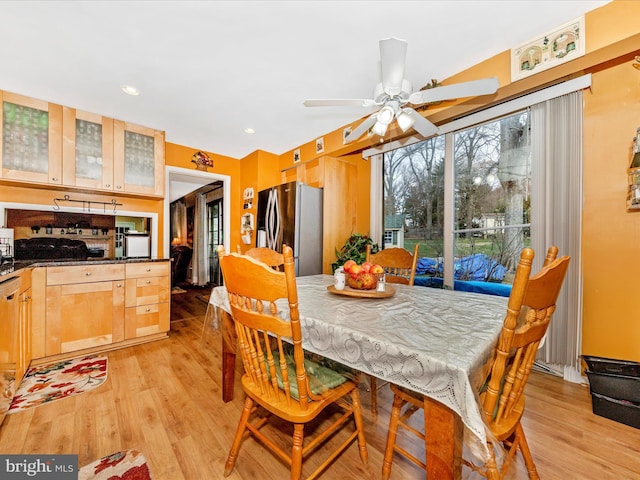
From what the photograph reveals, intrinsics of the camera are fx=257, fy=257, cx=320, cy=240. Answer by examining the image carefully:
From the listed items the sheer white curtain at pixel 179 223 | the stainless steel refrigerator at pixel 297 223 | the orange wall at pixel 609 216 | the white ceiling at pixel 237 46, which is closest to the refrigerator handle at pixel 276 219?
the stainless steel refrigerator at pixel 297 223

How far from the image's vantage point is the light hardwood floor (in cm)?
126

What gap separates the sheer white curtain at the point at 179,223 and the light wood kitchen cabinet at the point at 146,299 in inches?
194

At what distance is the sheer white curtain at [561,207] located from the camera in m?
2.01

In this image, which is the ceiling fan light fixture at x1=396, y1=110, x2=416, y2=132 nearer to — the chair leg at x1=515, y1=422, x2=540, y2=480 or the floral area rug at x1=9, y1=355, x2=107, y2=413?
the chair leg at x1=515, y1=422, x2=540, y2=480

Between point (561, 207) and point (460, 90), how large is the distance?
1343mm

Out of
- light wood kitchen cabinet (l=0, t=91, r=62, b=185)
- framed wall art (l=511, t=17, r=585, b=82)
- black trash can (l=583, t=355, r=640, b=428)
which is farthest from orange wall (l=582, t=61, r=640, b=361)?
light wood kitchen cabinet (l=0, t=91, r=62, b=185)

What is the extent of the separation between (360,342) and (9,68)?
352cm

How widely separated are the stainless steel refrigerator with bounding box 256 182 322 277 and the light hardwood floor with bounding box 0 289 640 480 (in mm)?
1734

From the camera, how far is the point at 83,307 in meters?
2.44

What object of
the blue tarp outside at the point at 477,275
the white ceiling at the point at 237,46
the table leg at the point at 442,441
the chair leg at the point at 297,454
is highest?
the white ceiling at the point at 237,46

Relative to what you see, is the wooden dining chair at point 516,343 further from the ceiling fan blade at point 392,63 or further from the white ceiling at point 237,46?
the white ceiling at point 237,46

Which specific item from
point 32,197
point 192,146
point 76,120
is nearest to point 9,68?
point 76,120

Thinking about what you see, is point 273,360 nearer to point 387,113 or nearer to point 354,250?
point 387,113

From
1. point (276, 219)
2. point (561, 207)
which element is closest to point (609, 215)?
point (561, 207)
